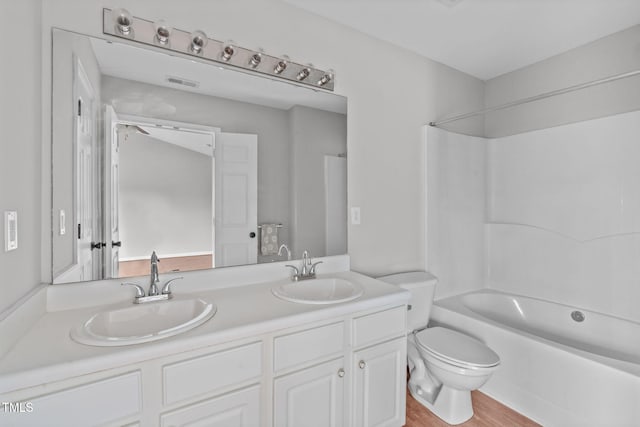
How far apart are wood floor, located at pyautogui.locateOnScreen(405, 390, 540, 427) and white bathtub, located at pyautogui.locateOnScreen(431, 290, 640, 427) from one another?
57 mm

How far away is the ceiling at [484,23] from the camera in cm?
180

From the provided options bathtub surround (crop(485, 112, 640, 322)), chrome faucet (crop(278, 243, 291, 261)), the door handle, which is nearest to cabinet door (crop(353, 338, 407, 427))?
chrome faucet (crop(278, 243, 291, 261))

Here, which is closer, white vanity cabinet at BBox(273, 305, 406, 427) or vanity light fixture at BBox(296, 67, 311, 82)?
white vanity cabinet at BBox(273, 305, 406, 427)

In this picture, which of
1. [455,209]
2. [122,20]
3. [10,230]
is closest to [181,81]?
[122,20]

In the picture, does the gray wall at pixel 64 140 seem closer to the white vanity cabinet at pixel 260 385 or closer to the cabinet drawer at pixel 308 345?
the white vanity cabinet at pixel 260 385

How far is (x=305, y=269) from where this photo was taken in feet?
5.83

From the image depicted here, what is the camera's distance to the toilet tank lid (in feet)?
6.64

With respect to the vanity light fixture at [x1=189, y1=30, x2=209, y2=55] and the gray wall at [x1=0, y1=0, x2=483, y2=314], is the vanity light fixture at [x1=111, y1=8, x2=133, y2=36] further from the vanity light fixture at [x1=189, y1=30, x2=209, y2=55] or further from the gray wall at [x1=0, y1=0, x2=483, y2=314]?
the vanity light fixture at [x1=189, y1=30, x2=209, y2=55]

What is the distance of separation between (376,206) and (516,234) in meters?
1.40

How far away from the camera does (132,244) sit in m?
1.40

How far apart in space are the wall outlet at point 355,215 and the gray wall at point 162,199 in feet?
3.00

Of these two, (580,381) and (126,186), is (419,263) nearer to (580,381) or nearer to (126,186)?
(580,381)

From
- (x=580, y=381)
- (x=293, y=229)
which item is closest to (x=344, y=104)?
(x=293, y=229)

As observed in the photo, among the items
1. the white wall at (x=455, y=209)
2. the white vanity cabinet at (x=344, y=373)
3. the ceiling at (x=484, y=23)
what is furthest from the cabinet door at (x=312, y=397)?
the ceiling at (x=484, y=23)
